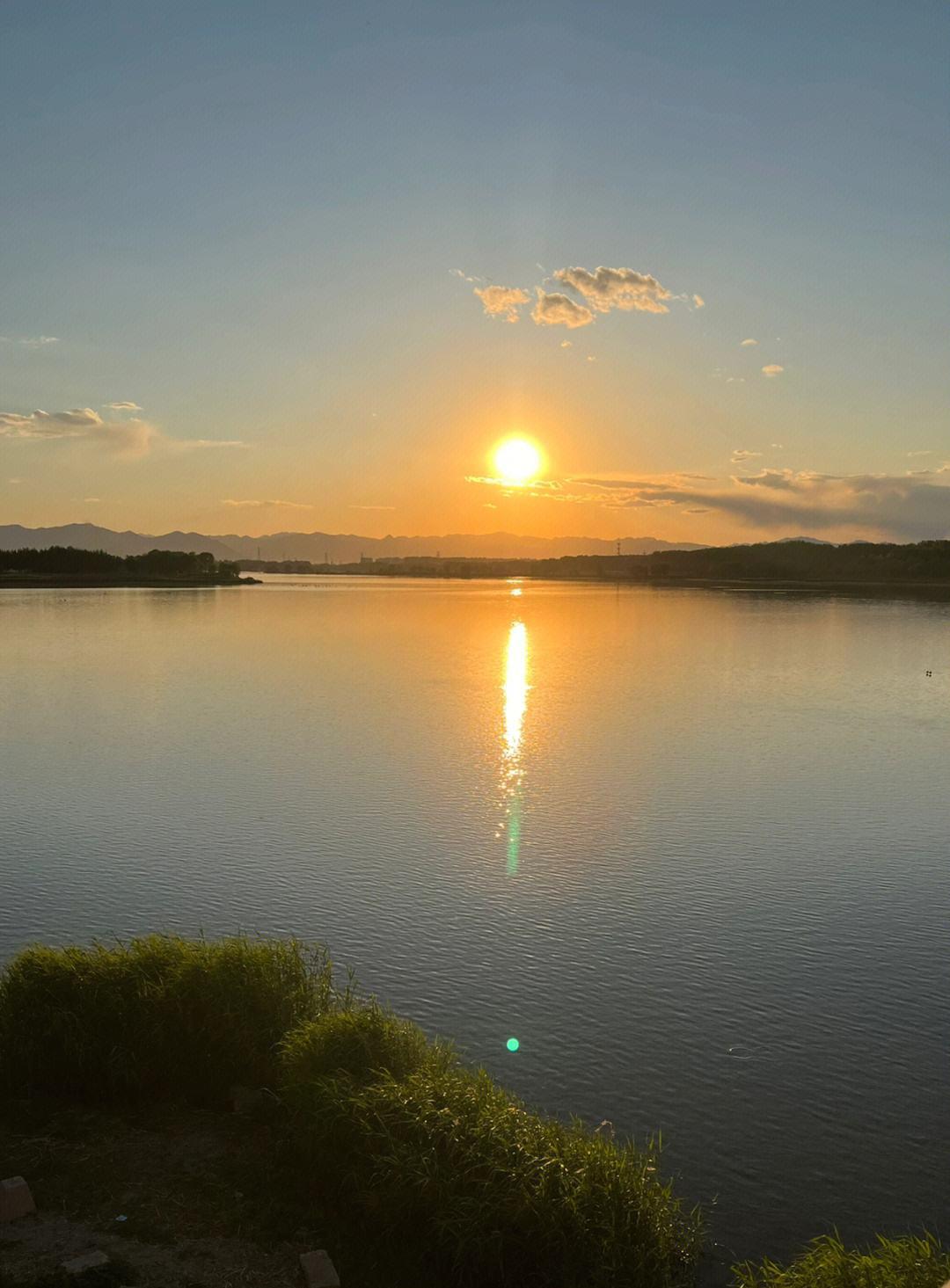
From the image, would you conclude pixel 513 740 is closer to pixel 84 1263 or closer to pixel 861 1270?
pixel 861 1270

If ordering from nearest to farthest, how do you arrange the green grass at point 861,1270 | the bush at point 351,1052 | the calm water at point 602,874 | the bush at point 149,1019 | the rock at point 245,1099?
the green grass at point 861,1270 → the bush at point 351,1052 → the rock at point 245,1099 → the bush at point 149,1019 → the calm water at point 602,874

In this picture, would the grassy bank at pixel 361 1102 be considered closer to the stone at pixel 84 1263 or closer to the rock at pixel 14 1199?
the stone at pixel 84 1263

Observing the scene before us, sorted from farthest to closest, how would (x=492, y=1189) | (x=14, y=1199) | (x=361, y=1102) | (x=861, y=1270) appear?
(x=361, y=1102), (x=492, y=1189), (x=14, y=1199), (x=861, y=1270)

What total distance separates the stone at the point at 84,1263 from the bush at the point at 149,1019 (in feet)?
9.45

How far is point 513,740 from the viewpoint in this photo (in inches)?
1427

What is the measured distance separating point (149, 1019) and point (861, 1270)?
7.75 meters

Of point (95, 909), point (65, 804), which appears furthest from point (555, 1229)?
point (65, 804)

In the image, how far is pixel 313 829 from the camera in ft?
77.4

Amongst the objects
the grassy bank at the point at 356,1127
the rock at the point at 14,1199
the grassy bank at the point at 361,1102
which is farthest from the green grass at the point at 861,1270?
the rock at the point at 14,1199

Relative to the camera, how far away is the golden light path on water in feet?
76.8

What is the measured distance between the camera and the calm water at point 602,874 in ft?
38.1

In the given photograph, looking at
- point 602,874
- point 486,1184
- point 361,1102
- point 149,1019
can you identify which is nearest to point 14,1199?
point 149,1019

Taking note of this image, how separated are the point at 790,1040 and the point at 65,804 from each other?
63.7 feet

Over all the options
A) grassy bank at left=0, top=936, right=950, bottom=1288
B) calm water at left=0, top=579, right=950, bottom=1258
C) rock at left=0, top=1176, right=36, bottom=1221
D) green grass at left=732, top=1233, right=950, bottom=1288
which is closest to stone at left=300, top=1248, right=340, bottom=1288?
grassy bank at left=0, top=936, right=950, bottom=1288
